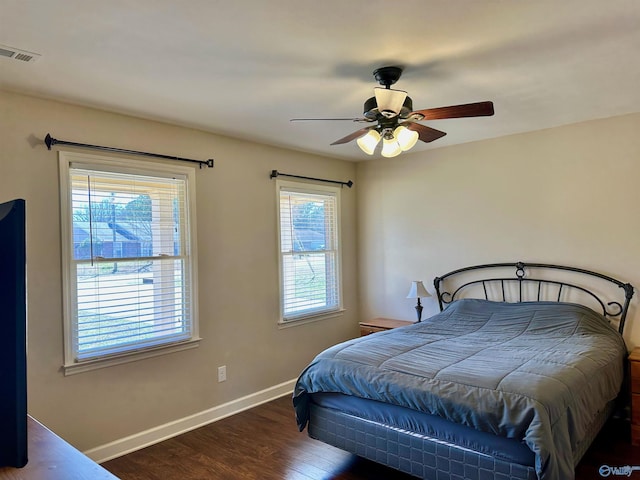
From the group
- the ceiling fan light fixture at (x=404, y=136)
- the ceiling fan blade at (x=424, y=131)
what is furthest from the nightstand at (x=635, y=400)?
the ceiling fan light fixture at (x=404, y=136)

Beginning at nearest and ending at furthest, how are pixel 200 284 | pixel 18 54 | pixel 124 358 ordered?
pixel 18 54, pixel 124 358, pixel 200 284

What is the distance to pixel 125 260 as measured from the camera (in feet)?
10.3

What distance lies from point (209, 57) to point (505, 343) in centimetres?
264

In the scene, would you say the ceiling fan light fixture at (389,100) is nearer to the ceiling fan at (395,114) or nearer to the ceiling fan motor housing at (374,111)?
the ceiling fan at (395,114)

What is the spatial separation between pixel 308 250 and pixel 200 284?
133 centimetres

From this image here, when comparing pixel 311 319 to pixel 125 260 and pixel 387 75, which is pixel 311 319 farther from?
pixel 387 75

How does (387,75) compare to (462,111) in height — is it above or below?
above

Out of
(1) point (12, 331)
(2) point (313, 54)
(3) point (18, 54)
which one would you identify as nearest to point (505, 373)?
(2) point (313, 54)

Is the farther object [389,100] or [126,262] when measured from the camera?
[126,262]

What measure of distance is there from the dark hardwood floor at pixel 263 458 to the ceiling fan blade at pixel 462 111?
2.16 m

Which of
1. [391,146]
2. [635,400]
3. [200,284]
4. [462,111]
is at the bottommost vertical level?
[635,400]

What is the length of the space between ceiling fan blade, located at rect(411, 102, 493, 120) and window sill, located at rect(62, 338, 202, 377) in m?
2.44

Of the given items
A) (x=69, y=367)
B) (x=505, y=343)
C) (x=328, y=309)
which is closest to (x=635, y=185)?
(x=505, y=343)

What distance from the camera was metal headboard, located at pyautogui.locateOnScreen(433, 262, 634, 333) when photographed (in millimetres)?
3520
